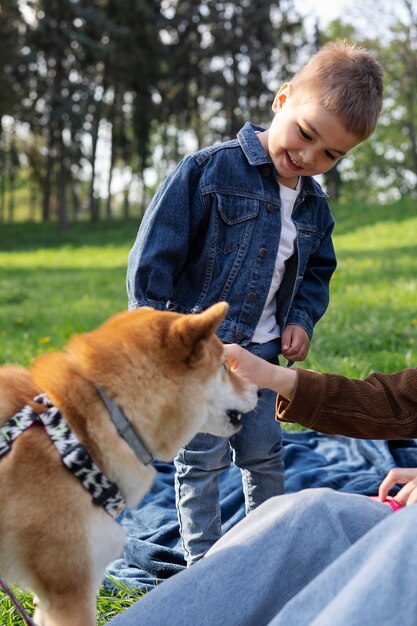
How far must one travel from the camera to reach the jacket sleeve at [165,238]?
113 inches

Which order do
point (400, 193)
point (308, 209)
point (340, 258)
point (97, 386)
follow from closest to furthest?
point (97, 386) → point (308, 209) → point (340, 258) → point (400, 193)

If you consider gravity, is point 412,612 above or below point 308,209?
below

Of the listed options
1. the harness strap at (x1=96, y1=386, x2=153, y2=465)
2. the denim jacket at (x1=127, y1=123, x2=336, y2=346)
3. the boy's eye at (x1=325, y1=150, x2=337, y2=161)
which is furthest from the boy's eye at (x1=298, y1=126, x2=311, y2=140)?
Result: the harness strap at (x1=96, y1=386, x2=153, y2=465)

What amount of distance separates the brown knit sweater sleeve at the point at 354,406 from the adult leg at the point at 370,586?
0.98 meters

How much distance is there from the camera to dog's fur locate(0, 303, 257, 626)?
1.90 m

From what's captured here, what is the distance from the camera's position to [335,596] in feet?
4.78

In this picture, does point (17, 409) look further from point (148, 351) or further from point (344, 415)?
point (344, 415)

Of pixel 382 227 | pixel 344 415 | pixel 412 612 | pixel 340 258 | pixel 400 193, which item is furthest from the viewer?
pixel 400 193

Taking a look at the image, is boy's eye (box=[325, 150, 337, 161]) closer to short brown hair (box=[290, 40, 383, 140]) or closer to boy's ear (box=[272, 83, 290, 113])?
short brown hair (box=[290, 40, 383, 140])

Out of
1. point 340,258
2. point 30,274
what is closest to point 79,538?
point 340,258

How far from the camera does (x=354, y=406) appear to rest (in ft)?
8.44

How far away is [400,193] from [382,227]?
2903 centimetres

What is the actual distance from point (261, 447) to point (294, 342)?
1.59 feet

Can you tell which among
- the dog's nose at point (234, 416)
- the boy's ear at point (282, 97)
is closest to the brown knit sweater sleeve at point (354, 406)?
the dog's nose at point (234, 416)
